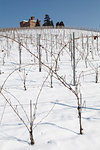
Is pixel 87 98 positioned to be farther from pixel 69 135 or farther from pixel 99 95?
pixel 69 135

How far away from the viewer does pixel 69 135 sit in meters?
1.42

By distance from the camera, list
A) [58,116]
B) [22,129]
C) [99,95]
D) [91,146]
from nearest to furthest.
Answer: [91,146] < [22,129] < [58,116] < [99,95]

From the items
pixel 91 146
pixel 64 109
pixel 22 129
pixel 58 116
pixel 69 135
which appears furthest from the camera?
pixel 64 109

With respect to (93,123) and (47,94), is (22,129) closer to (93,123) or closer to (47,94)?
(93,123)

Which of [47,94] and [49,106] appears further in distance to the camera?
[47,94]

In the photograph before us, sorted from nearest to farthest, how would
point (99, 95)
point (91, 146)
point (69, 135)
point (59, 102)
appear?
1. point (91, 146)
2. point (69, 135)
3. point (59, 102)
4. point (99, 95)

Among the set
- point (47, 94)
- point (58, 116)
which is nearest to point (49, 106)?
point (58, 116)

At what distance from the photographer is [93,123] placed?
1.61 metres

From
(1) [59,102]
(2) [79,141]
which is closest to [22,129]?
(2) [79,141]

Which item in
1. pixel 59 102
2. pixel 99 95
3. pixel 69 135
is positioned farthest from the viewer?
pixel 99 95

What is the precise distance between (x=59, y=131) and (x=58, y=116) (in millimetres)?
362

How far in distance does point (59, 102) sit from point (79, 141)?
3.53 feet

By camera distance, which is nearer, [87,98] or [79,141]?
[79,141]

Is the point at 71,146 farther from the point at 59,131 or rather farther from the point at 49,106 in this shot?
the point at 49,106
